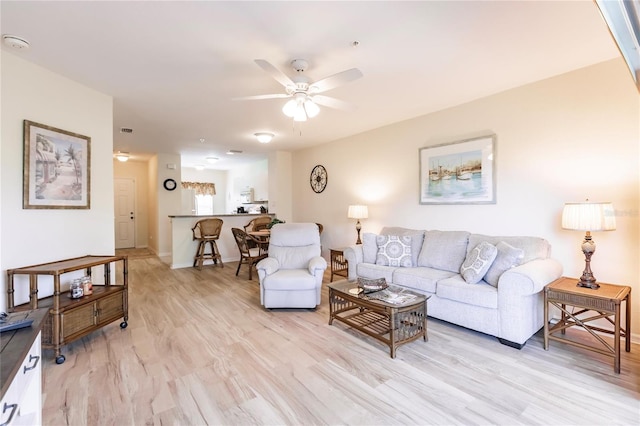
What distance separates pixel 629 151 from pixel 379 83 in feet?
7.43

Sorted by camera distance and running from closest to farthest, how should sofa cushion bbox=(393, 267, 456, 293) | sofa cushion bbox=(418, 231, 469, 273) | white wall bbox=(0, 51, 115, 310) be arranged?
white wall bbox=(0, 51, 115, 310)
sofa cushion bbox=(393, 267, 456, 293)
sofa cushion bbox=(418, 231, 469, 273)

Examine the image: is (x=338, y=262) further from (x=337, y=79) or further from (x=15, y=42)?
(x=15, y=42)

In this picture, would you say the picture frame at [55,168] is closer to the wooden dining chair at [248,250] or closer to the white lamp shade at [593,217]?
the wooden dining chair at [248,250]

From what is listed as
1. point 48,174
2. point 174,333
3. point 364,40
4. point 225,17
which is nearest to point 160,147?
point 48,174

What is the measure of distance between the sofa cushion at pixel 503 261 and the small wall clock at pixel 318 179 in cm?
356

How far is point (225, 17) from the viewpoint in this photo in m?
1.97

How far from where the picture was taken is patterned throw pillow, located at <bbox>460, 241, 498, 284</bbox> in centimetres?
280

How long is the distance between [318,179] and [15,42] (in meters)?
4.49

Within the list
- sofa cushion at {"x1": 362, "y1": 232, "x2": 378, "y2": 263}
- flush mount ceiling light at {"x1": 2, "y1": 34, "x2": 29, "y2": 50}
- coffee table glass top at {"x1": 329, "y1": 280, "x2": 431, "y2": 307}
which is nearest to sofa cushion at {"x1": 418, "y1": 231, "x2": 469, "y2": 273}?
sofa cushion at {"x1": 362, "y1": 232, "x2": 378, "y2": 263}

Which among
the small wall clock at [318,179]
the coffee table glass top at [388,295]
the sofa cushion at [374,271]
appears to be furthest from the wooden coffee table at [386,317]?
the small wall clock at [318,179]

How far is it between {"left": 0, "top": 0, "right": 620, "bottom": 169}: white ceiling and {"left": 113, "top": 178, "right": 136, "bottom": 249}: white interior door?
5120 millimetres

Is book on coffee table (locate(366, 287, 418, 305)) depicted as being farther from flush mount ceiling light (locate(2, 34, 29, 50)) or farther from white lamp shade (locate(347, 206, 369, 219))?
flush mount ceiling light (locate(2, 34, 29, 50))

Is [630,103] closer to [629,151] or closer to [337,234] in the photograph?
[629,151]

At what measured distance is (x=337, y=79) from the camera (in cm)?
224
